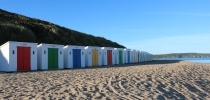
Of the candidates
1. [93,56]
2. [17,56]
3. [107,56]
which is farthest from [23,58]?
[107,56]

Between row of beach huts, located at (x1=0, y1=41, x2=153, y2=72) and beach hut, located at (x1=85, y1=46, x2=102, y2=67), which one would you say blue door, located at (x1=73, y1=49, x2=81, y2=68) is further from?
beach hut, located at (x1=85, y1=46, x2=102, y2=67)

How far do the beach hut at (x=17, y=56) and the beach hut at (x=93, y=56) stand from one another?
22.7 feet

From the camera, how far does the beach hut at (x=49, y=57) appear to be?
848 inches

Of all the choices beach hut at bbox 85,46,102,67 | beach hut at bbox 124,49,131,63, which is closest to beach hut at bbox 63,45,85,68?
beach hut at bbox 85,46,102,67

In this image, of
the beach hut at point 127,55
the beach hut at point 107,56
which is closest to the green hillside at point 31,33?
the beach hut at point 127,55

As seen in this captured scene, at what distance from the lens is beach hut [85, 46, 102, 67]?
88.5 ft

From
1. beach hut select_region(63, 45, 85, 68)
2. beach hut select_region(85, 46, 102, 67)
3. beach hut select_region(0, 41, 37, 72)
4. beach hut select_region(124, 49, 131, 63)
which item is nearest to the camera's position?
beach hut select_region(0, 41, 37, 72)

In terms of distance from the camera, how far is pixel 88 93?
8383 mm

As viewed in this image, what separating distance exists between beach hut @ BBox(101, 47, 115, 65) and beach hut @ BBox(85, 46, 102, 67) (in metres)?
0.87

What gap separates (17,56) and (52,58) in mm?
3417

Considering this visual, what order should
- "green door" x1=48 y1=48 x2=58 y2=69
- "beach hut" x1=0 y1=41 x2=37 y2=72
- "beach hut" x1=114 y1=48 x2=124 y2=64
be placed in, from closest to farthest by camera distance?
"beach hut" x1=0 y1=41 x2=37 y2=72
"green door" x1=48 y1=48 x2=58 y2=69
"beach hut" x1=114 y1=48 x2=124 y2=64

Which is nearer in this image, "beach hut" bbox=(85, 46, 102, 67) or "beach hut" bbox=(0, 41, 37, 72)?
"beach hut" bbox=(0, 41, 37, 72)

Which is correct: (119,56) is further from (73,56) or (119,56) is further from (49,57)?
(49,57)

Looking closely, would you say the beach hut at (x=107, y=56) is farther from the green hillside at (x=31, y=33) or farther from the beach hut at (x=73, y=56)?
the green hillside at (x=31, y=33)
